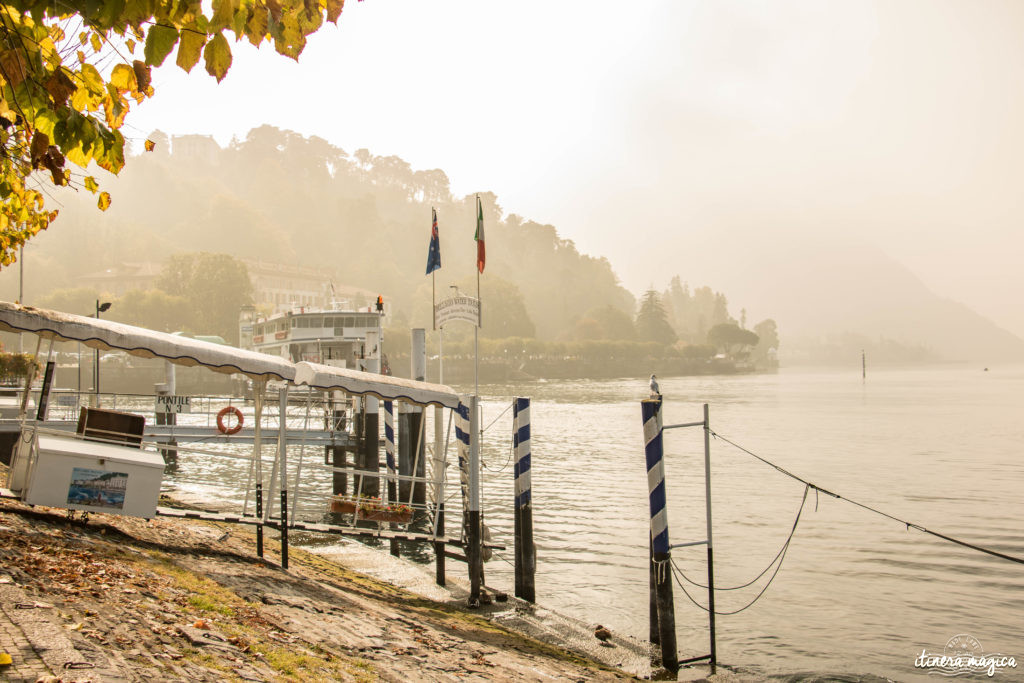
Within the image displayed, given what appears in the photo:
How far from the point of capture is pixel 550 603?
14797mm

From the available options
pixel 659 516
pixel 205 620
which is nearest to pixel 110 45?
pixel 205 620

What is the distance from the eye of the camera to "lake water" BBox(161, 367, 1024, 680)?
1348cm

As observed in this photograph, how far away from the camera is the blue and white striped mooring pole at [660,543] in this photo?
10852mm

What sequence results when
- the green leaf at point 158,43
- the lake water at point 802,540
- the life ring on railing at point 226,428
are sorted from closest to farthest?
1. the green leaf at point 158,43
2. the lake water at point 802,540
3. the life ring on railing at point 226,428

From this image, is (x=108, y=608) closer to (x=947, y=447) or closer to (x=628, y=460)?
(x=628, y=460)

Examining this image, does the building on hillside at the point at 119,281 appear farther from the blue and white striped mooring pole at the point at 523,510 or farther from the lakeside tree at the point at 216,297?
the blue and white striped mooring pole at the point at 523,510

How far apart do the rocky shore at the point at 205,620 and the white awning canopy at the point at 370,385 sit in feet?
9.47

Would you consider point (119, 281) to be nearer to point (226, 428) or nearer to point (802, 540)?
point (226, 428)

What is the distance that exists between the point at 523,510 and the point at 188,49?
10396 millimetres

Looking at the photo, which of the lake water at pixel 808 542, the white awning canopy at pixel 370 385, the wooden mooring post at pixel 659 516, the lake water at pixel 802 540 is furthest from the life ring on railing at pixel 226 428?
the wooden mooring post at pixel 659 516

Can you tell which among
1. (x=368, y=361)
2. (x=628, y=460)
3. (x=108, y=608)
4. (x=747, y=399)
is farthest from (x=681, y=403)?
(x=108, y=608)

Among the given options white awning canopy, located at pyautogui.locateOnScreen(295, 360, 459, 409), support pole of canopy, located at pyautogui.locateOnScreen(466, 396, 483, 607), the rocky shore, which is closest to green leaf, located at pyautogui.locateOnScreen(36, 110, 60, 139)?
the rocky shore

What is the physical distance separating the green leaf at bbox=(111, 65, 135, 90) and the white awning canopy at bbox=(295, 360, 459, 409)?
7002 mm

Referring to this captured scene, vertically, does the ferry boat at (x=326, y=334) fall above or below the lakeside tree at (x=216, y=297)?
below
